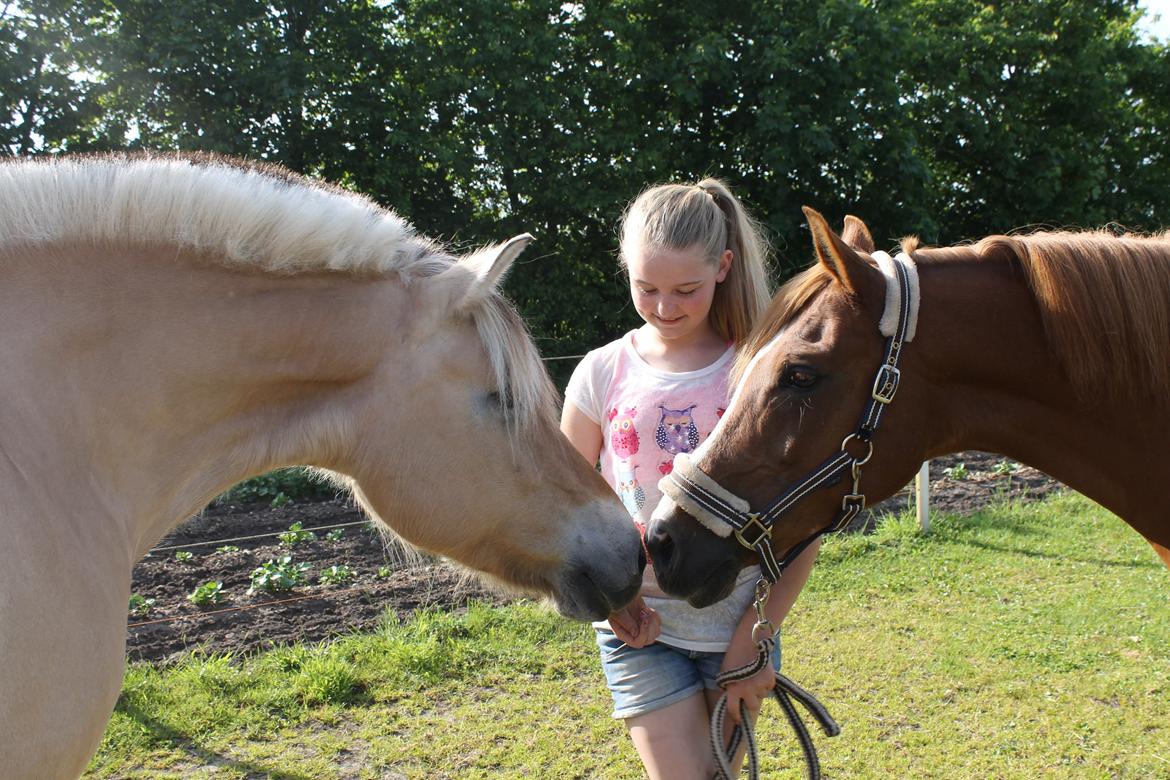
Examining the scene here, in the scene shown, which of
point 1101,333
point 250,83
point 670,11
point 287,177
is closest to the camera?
point 287,177

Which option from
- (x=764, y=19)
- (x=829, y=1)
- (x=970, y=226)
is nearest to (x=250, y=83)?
(x=764, y=19)

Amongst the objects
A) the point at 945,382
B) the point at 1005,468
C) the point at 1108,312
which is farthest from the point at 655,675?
the point at 1005,468

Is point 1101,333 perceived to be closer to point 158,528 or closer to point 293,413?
point 293,413

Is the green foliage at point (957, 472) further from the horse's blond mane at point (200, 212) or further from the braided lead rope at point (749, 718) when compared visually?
the horse's blond mane at point (200, 212)

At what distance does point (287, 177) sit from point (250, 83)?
12.6m

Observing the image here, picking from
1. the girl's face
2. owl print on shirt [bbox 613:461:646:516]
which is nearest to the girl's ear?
the girl's face

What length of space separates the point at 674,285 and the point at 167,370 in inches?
52.2

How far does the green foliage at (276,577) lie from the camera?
5.34 m

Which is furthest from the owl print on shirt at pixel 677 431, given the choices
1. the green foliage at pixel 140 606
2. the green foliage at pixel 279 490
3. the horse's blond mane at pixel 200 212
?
the green foliage at pixel 279 490

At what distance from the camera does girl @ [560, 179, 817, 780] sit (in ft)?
7.25

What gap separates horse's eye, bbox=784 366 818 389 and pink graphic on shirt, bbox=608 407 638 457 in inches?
18.4

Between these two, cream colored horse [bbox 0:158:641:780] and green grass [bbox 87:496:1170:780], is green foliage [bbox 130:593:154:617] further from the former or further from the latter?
cream colored horse [bbox 0:158:641:780]

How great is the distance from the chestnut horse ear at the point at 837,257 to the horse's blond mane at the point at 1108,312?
479 mm

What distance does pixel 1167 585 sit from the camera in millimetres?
5805
